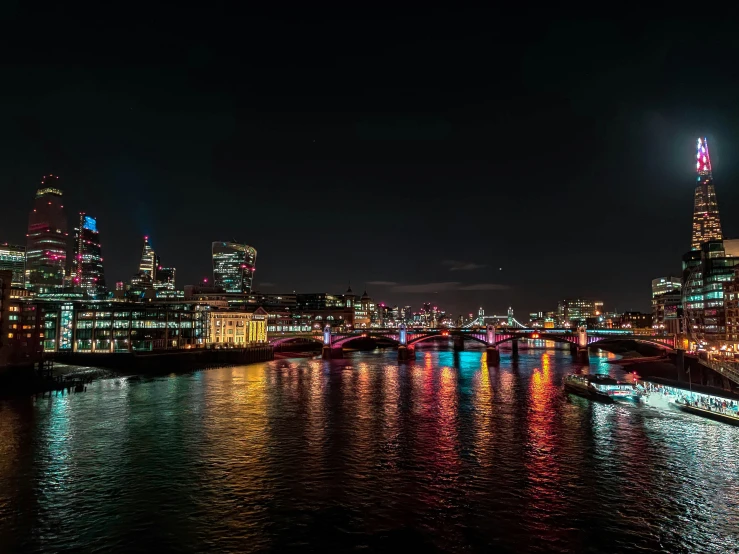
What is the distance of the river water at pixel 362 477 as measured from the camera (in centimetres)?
2628

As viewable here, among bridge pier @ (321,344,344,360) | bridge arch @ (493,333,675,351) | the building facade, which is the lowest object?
bridge pier @ (321,344,344,360)

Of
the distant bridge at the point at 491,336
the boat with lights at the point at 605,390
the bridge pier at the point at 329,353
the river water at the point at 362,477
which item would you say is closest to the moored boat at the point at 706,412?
the river water at the point at 362,477

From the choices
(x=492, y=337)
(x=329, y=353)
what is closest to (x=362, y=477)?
(x=492, y=337)

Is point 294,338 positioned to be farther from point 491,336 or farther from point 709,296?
point 709,296

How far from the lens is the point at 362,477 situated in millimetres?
35844

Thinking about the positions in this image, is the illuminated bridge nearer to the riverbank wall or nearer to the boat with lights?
the riverbank wall

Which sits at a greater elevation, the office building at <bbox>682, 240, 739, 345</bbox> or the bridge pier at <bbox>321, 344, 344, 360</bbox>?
the office building at <bbox>682, 240, 739, 345</bbox>

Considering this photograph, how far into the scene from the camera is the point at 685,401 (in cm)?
6159

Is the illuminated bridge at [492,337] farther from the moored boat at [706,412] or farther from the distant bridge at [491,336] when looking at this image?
the moored boat at [706,412]

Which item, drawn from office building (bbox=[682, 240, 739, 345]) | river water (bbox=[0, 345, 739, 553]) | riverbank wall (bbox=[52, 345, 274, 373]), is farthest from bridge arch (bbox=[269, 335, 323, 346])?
office building (bbox=[682, 240, 739, 345])

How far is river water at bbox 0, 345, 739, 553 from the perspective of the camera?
26281 millimetres

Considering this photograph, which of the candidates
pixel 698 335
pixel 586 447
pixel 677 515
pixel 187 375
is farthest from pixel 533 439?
pixel 698 335

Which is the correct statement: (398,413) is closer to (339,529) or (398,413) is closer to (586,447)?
(586,447)

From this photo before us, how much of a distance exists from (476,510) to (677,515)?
11.9 meters
